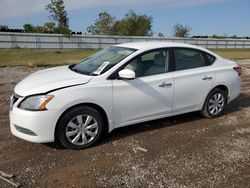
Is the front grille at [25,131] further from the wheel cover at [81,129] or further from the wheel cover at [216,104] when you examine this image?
the wheel cover at [216,104]

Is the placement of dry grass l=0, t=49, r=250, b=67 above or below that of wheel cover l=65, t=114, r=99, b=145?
above

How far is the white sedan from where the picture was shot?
3.95 metres

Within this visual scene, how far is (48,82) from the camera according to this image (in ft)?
13.7

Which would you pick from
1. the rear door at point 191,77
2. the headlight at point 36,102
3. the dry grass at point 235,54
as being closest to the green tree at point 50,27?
the dry grass at point 235,54

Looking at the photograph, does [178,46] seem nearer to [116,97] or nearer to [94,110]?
[116,97]

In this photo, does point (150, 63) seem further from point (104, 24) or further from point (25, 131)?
point (104, 24)

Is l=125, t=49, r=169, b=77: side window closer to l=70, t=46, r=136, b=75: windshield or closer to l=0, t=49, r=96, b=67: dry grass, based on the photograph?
l=70, t=46, r=136, b=75: windshield

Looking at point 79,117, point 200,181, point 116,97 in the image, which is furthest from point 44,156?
point 200,181

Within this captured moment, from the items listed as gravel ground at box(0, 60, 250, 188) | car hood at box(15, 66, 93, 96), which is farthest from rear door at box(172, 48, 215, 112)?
car hood at box(15, 66, 93, 96)

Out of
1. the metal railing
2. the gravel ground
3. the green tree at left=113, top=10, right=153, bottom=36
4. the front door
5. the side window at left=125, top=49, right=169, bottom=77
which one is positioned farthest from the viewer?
the green tree at left=113, top=10, right=153, bottom=36

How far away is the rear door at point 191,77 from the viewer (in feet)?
16.8

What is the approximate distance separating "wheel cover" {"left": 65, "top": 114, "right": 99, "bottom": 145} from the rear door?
1.69 m

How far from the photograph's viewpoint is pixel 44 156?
4023mm

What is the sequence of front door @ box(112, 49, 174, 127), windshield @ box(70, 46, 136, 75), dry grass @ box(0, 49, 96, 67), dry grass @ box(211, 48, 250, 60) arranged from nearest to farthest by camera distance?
1. front door @ box(112, 49, 174, 127)
2. windshield @ box(70, 46, 136, 75)
3. dry grass @ box(0, 49, 96, 67)
4. dry grass @ box(211, 48, 250, 60)
